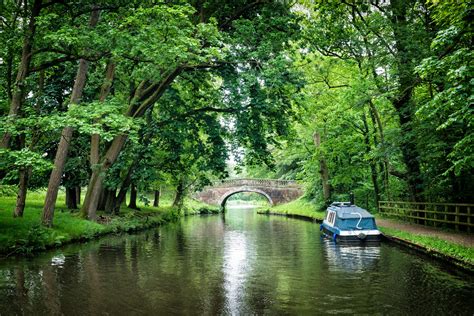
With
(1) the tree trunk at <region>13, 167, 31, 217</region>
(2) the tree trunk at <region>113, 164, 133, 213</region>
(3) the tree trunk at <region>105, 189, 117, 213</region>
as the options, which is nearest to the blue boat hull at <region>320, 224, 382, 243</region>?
(2) the tree trunk at <region>113, 164, 133, 213</region>

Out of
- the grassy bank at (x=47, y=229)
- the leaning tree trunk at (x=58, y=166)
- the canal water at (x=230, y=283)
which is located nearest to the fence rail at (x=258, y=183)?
the grassy bank at (x=47, y=229)

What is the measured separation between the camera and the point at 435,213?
17984 mm

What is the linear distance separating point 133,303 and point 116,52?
A: 24.3ft

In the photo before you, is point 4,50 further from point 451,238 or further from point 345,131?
point 345,131

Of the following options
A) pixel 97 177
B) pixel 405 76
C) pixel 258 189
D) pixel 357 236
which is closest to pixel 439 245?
pixel 357 236

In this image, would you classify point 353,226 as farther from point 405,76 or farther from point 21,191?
point 21,191

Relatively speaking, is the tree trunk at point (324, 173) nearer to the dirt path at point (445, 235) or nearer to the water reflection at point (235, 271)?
the dirt path at point (445, 235)

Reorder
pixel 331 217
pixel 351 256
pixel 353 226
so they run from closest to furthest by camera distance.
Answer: pixel 351 256, pixel 353 226, pixel 331 217

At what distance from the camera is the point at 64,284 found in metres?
9.68

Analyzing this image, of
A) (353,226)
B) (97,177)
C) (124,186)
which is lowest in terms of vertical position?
(353,226)

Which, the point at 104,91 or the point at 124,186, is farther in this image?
the point at 124,186

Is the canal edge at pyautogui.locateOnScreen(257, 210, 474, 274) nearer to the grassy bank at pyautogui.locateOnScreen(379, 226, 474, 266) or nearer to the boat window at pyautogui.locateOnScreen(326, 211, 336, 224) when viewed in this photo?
the grassy bank at pyautogui.locateOnScreen(379, 226, 474, 266)

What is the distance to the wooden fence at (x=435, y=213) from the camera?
1612 cm

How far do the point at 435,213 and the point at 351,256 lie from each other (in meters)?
6.02
